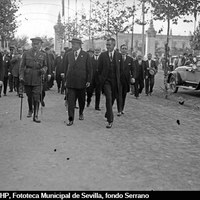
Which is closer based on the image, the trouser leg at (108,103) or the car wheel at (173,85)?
the trouser leg at (108,103)

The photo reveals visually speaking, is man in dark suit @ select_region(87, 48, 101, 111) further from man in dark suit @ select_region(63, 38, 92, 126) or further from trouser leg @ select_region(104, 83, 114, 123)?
trouser leg @ select_region(104, 83, 114, 123)

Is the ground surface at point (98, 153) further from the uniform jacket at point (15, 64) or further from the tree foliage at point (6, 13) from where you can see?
the tree foliage at point (6, 13)

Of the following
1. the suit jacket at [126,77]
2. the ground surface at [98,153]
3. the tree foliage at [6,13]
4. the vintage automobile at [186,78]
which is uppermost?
the tree foliage at [6,13]

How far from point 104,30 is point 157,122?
22.7 metres

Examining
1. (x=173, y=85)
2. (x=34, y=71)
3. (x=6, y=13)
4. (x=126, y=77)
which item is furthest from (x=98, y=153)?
(x=6, y=13)

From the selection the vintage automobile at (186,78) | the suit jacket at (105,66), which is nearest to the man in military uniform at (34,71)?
the suit jacket at (105,66)

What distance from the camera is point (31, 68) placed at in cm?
888

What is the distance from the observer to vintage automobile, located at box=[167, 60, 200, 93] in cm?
1633

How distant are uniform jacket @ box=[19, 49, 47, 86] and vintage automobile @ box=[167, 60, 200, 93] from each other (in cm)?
902

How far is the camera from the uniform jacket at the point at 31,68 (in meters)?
8.83

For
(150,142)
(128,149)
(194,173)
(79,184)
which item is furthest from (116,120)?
(79,184)

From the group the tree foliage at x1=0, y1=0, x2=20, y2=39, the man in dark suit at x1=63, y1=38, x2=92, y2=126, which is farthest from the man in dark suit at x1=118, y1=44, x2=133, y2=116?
the tree foliage at x1=0, y1=0, x2=20, y2=39

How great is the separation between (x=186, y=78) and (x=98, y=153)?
11.7m

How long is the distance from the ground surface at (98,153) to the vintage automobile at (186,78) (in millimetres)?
6229
